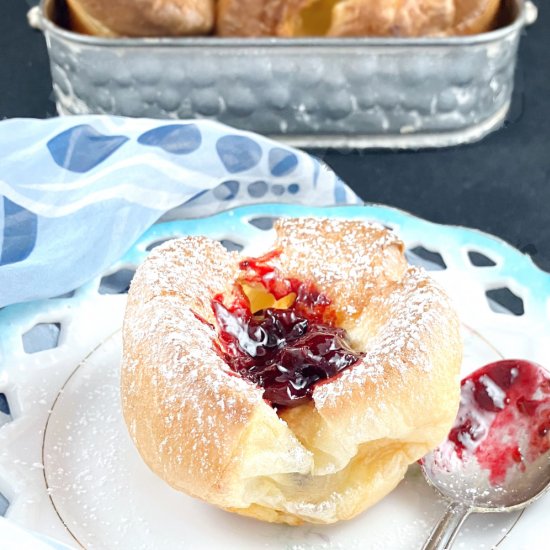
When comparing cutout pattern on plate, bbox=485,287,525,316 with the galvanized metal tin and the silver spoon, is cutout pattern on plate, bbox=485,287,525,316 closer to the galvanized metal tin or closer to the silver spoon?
Result: the silver spoon

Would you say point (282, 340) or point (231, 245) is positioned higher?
point (282, 340)

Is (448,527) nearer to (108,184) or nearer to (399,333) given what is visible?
(399,333)

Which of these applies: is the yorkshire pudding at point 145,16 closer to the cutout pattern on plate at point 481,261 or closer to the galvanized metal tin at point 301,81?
the galvanized metal tin at point 301,81

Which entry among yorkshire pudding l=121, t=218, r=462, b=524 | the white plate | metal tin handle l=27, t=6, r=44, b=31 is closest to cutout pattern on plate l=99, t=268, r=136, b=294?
the white plate

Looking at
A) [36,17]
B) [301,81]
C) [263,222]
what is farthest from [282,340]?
[36,17]

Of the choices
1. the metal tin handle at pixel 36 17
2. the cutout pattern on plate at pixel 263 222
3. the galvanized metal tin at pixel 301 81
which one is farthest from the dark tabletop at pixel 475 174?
the cutout pattern on plate at pixel 263 222

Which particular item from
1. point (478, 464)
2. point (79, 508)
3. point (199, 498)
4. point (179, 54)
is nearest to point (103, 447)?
point (79, 508)
